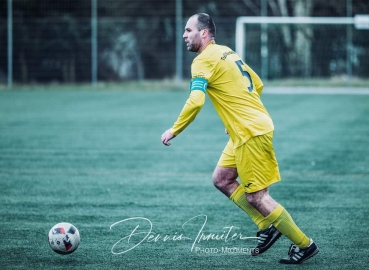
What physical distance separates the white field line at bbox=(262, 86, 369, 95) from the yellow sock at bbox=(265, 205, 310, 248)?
2366cm

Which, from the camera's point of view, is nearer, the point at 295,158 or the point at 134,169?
the point at 134,169

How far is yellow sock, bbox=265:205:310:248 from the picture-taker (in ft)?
19.7

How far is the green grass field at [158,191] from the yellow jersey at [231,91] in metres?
1.06

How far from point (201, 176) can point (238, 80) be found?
4.69 meters

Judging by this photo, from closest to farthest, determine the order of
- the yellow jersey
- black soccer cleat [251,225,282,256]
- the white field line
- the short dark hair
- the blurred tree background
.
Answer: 1. the yellow jersey
2. the short dark hair
3. black soccer cleat [251,225,282,256]
4. the white field line
5. the blurred tree background

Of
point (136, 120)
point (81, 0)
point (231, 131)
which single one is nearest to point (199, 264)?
point (231, 131)

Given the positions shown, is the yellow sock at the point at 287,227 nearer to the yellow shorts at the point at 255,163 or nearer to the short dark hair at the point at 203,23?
the yellow shorts at the point at 255,163

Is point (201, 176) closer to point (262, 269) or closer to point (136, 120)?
point (262, 269)

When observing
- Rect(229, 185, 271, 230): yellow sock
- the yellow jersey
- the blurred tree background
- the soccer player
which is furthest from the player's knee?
the blurred tree background

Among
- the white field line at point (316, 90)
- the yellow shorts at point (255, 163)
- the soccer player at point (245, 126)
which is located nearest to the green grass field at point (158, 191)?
the soccer player at point (245, 126)

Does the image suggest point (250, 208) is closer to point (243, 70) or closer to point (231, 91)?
point (231, 91)

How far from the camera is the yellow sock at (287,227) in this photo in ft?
19.7

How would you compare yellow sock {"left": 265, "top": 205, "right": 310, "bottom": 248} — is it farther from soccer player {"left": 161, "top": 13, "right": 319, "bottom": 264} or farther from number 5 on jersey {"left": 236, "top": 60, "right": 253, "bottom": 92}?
number 5 on jersey {"left": 236, "top": 60, "right": 253, "bottom": 92}

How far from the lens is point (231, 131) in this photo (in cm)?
614
